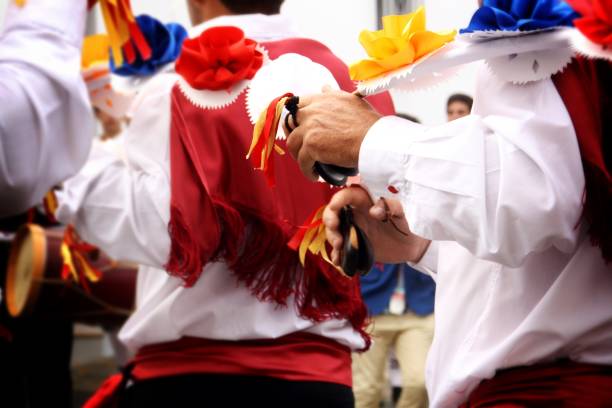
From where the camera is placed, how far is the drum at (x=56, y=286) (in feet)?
11.8

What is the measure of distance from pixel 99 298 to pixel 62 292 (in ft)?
0.67

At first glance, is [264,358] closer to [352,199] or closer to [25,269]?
[352,199]

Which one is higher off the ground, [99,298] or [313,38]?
[313,38]

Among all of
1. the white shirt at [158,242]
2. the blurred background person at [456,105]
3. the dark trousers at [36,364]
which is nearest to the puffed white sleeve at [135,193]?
the white shirt at [158,242]

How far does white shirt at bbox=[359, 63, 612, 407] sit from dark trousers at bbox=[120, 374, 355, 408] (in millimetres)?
784

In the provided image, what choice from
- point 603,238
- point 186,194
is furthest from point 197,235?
point 603,238

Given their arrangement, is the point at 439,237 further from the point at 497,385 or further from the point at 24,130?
the point at 24,130

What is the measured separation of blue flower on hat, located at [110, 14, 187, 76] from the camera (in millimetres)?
2838

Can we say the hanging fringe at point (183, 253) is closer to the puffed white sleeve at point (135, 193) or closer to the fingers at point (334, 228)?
the puffed white sleeve at point (135, 193)

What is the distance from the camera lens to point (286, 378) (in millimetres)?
2309

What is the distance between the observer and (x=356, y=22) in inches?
76.9

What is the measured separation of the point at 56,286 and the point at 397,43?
8.54ft

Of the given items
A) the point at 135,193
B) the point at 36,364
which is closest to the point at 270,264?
the point at 135,193

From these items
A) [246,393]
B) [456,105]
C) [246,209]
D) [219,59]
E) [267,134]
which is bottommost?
[456,105]
